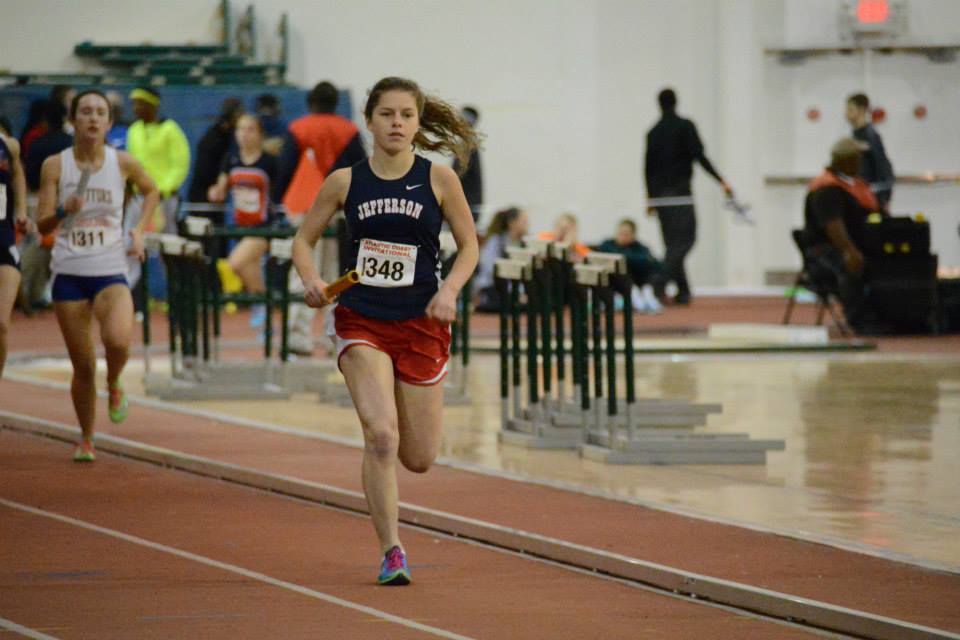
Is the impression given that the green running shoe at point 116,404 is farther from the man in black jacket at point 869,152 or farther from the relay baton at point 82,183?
the man in black jacket at point 869,152

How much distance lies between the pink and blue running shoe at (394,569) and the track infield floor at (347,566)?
7 centimetres

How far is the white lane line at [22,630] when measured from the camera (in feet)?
19.6

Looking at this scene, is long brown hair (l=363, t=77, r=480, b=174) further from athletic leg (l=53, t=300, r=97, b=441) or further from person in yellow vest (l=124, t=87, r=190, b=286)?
person in yellow vest (l=124, t=87, r=190, b=286)

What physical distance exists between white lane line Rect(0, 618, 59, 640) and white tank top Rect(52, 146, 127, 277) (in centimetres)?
396

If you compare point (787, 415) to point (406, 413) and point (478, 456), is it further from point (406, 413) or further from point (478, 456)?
point (406, 413)

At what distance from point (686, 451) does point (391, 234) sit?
357 cm

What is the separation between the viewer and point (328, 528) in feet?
26.8

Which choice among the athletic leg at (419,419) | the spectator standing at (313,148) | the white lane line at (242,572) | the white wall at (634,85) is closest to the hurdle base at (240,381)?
the spectator standing at (313,148)

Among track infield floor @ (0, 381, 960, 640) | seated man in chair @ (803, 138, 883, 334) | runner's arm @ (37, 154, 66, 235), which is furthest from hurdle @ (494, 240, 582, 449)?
seated man in chair @ (803, 138, 883, 334)

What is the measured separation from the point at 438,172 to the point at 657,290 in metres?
16.5

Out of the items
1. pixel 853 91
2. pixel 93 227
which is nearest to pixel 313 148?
pixel 93 227

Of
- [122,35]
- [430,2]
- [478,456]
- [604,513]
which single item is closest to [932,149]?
[430,2]

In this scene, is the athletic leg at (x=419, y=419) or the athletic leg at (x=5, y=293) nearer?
the athletic leg at (x=419, y=419)

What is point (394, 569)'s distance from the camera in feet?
22.4
